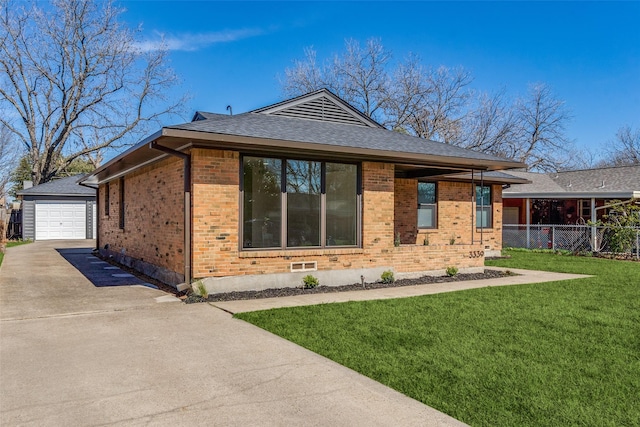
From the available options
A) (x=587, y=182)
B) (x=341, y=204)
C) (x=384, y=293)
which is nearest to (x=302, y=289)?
(x=384, y=293)

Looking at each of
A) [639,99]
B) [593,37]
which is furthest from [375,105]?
[639,99]

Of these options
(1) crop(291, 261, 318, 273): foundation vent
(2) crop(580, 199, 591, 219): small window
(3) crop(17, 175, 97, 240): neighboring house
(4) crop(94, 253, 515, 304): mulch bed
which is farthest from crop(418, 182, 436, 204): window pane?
(3) crop(17, 175, 97, 240): neighboring house

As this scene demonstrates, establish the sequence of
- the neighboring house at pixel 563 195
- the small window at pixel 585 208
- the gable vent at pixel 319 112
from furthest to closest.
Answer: the small window at pixel 585 208
the neighboring house at pixel 563 195
the gable vent at pixel 319 112

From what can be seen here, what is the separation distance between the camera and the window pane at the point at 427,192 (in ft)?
48.4

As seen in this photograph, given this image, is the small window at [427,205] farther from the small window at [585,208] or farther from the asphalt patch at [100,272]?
the small window at [585,208]

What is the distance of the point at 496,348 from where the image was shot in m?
5.12

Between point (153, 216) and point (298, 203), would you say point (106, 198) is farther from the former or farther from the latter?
point (298, 203)

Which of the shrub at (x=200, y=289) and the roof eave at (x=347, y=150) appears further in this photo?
the shrub at (x=200, y=289)

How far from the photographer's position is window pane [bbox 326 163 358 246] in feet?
31.7

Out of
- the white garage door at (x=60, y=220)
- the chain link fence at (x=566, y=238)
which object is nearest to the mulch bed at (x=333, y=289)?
the chain link fence at (x=566, y=238)

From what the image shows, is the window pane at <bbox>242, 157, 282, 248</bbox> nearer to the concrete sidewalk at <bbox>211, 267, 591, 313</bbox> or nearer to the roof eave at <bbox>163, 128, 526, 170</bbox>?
the roof eave at <bbox>163, 128, 526, 170</bbox>

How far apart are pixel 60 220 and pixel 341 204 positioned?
67.0ft

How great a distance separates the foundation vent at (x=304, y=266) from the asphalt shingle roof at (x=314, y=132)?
2.36 m

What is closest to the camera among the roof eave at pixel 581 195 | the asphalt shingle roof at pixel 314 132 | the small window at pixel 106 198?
the asphalt shingle roof at pixel 314 132
